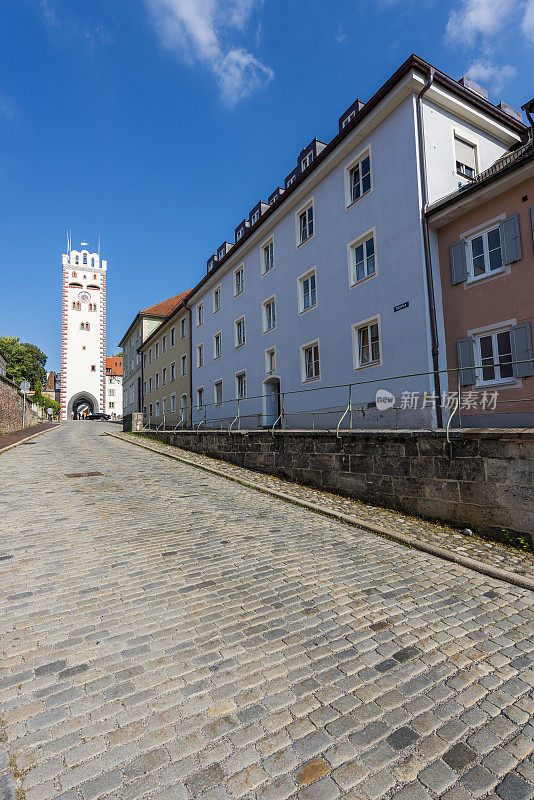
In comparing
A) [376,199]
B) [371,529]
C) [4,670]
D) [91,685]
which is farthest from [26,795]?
[376,199]

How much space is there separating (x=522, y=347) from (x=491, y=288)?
6.21ft

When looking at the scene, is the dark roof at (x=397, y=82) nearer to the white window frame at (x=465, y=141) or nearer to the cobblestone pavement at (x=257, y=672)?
the white window frame at (x=465, y=141)

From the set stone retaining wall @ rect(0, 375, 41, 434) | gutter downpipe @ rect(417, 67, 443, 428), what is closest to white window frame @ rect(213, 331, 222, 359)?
stone retaining wall @ rect(0, 375, 41, 434)

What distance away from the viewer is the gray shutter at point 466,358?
11.3m

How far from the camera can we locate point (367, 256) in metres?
14.1

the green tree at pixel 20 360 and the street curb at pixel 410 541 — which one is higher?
the green tree at pixel 20 360

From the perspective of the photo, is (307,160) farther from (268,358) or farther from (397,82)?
(268,358)

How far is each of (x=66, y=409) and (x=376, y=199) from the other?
6074 centimetres

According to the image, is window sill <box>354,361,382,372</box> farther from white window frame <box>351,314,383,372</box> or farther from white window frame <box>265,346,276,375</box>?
white window frame <box>265,346,276,375</box>

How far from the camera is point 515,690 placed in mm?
2889

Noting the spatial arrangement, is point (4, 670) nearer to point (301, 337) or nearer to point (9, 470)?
point (9, 470)

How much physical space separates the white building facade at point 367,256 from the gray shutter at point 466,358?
51cm

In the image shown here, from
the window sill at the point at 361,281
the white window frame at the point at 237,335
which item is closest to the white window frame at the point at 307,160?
the white window frame at the point at 237,335

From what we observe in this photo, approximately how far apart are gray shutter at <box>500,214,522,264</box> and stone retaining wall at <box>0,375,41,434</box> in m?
26.4
